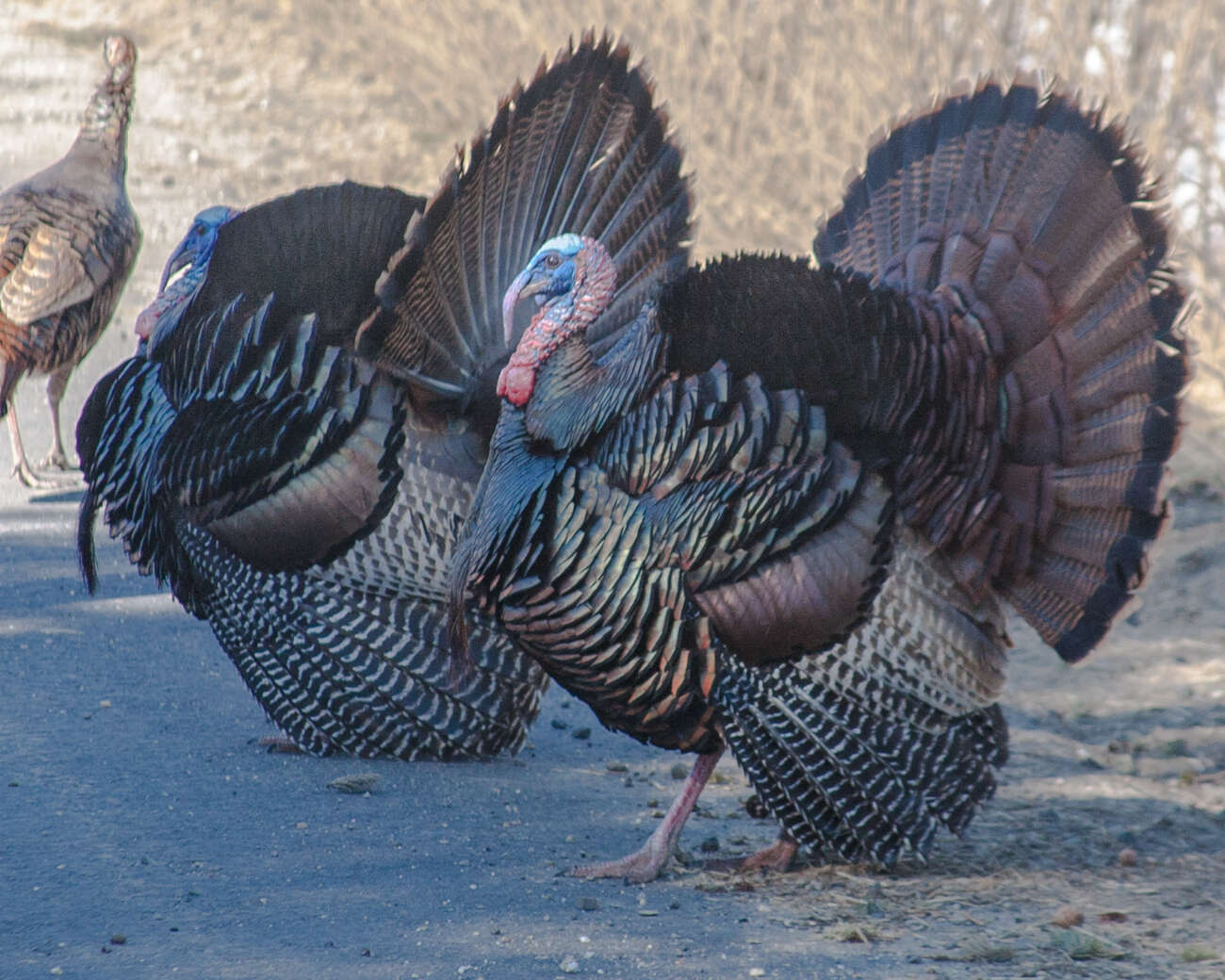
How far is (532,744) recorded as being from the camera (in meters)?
4.75

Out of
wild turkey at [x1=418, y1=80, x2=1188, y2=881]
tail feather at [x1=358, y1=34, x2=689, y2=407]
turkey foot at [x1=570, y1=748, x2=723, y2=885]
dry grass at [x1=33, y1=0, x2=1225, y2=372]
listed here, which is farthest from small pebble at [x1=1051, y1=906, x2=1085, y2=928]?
dry grass at [x1=33, y1=0, x2=1225, y2=372]

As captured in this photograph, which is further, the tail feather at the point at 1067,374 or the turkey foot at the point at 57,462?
the turkey foot at the point at 57,462

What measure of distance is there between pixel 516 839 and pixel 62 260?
375cm

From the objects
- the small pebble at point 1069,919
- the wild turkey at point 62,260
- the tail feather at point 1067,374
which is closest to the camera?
the small pebble at point 1069,919

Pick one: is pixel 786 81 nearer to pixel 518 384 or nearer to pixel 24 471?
pixel 24 471

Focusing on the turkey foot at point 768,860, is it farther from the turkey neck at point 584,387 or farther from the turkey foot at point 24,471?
the turkey foot at point 24,471

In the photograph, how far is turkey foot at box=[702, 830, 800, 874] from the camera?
12.5 ft

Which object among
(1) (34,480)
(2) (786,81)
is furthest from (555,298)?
(2) (786,81)

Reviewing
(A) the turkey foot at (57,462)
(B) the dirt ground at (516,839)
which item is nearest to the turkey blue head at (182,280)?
(B) the dirt ground at (516,839)

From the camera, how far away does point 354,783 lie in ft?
13.7

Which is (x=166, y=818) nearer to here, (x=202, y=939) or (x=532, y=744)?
(x=202, y=939)

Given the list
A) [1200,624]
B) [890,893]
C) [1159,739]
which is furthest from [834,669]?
[1200,624]

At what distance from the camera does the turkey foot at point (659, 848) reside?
370 cm

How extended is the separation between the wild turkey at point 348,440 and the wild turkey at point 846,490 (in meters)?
0.61
